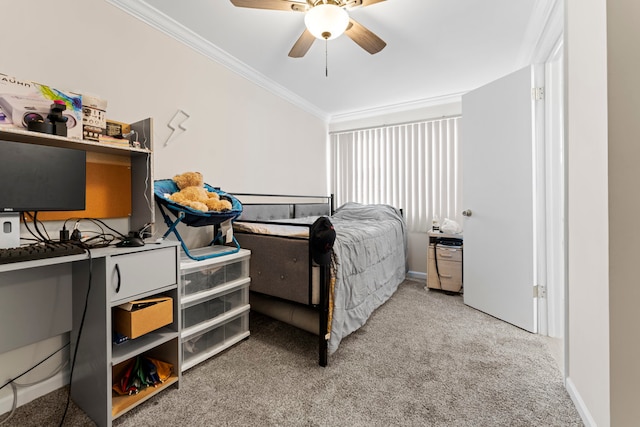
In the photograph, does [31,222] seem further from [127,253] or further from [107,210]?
[127,253]

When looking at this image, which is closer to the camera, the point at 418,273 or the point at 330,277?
the point at 330,277

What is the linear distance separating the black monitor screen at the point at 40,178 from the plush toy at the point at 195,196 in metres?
0.46

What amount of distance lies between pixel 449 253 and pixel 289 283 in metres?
2.15

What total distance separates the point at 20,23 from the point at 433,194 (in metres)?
3.96

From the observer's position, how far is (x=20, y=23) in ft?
4.52

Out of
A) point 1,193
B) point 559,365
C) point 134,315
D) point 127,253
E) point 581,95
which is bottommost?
point 559,365

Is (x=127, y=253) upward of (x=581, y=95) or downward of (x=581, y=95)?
downward

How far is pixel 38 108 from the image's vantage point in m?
1.23

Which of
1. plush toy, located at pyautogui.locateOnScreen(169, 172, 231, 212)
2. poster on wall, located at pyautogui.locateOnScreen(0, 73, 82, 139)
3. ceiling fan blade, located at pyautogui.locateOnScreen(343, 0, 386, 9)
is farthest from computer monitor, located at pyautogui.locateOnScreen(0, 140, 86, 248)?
ceiling fan blade, located at pyautogui.locateOnScreen(343, 0, 386, 9)

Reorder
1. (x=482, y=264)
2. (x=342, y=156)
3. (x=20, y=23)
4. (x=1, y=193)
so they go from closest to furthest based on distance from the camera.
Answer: (x=1, y=193)
(x=20, y=23)
(x=482, y=264)
(x=342, y=156)

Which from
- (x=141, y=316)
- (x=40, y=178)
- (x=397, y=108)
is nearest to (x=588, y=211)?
(x=141, y=316)

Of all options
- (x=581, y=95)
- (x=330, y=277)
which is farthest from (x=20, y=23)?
(x=581, y=95)

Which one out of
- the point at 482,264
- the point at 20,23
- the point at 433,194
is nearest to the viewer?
the point at 20,23

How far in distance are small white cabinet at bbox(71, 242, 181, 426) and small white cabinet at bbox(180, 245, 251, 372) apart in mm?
115
